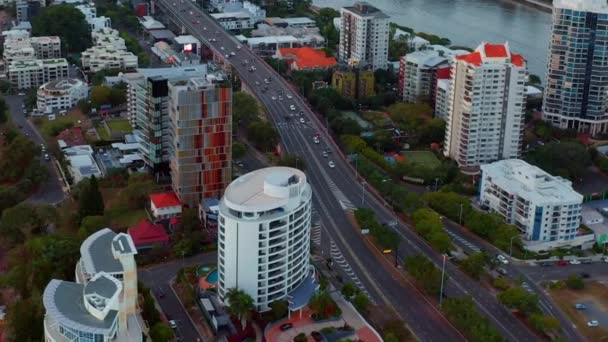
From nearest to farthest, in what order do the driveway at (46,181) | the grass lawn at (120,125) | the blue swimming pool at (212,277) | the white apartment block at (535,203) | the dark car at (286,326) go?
1. the dark car at (286,326)
2. the blue swimming pool at (212,277)
3. the white apartment block at (535,203)
4. the driveway at (46,181)
5. the grass lawn at (120,125)

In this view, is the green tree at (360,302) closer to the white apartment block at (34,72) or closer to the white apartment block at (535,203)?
the white apartment block at (535,203)

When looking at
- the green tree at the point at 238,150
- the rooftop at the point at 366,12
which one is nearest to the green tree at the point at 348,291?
the green tree at the point at 238,150

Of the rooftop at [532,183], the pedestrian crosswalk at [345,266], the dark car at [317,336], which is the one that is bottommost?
the pedestrian crosswalk at [345,266]

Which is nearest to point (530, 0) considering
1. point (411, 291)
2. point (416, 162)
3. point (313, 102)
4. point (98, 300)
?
point (313, 102)

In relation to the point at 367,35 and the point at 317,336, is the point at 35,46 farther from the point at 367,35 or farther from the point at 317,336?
the point at 317,336

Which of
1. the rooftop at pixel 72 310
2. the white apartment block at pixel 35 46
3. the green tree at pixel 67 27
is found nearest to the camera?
the rooftop at pixel 72 310

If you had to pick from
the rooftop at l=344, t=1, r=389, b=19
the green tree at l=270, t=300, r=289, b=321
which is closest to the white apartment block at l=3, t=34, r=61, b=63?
the rooftop at l=344, t=1, r=389, b=19
